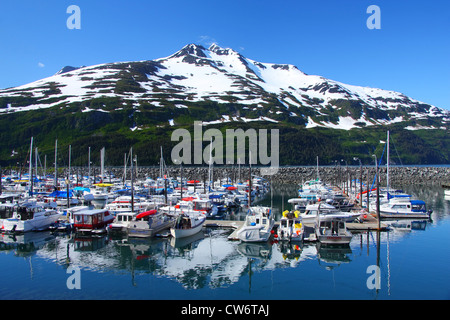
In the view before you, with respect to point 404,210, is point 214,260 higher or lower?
lower

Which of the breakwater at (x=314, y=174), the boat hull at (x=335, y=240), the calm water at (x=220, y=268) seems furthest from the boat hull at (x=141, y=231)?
the breakwater at (x=314, y=174)

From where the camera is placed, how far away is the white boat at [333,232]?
1347 inches

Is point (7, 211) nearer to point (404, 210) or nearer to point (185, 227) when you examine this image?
point (185, 227)

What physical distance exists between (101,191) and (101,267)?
46344mm

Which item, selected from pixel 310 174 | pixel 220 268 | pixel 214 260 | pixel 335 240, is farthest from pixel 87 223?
pixel 310 174

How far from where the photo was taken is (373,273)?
27.2 metres

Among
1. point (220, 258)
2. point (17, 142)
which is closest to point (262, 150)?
point (17, 142)

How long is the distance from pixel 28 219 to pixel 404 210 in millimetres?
52582

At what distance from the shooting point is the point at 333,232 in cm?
3578

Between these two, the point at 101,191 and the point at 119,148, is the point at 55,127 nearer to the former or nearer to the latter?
the point at 119,148

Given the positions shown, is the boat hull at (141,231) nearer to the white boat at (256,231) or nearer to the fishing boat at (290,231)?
the white boat at (256,231)

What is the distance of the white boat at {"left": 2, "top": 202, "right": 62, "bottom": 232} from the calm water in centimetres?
180

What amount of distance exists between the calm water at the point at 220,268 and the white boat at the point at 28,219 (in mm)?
1801
